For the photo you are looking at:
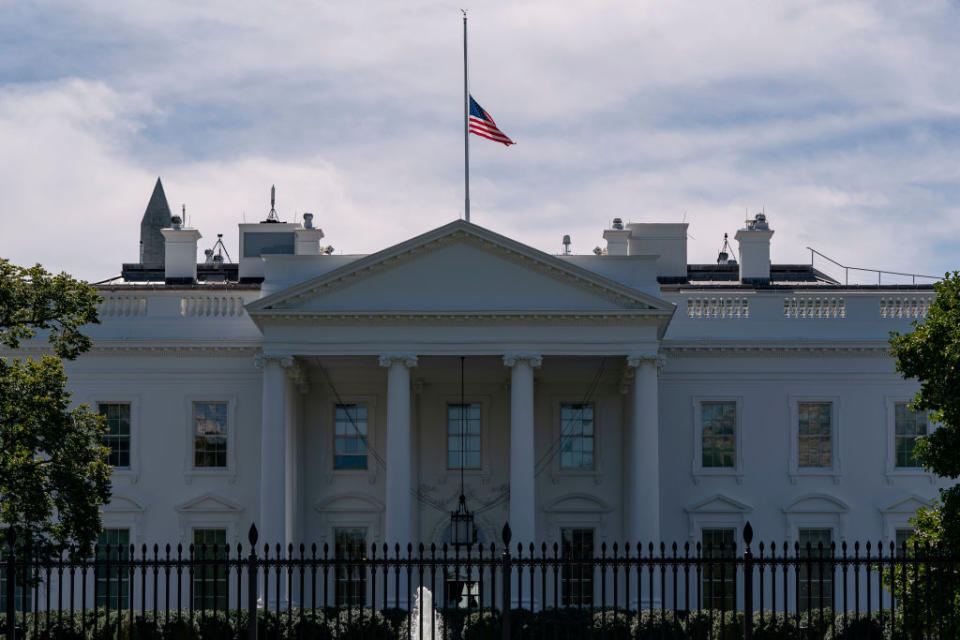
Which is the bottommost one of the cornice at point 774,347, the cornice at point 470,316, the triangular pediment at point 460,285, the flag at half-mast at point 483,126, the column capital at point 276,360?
the column capital at point 276,360

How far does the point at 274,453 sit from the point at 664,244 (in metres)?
16.3

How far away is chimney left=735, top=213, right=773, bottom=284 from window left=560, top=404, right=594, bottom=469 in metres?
8.50

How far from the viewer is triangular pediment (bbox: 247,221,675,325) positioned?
3612 cm

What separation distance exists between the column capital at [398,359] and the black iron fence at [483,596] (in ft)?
16.2

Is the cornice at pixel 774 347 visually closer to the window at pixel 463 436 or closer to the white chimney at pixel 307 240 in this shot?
the window at pixel 463 436

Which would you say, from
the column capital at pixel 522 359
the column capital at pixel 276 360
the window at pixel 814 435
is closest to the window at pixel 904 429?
the window at pixel 814 435

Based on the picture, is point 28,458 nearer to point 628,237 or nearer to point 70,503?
point 70,503

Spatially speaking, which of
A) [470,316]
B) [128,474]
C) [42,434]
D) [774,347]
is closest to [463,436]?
[470,316]

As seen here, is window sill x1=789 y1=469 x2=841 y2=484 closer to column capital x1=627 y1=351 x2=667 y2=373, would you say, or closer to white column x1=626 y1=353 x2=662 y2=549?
white column x1=626 y1=353 x2=662 y2=549

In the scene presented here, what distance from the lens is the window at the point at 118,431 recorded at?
39.4m

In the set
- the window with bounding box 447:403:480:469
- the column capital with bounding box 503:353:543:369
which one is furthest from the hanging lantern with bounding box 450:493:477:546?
the column capital with bounding box 503:353:543:369

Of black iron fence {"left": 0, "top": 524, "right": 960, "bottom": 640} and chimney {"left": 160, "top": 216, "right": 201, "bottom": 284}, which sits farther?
chimney {"left": 160, "top": 216, "right": 201, "bottom": 284}

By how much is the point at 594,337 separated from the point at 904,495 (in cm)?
1057

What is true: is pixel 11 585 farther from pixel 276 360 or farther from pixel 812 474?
pixel 812 474
